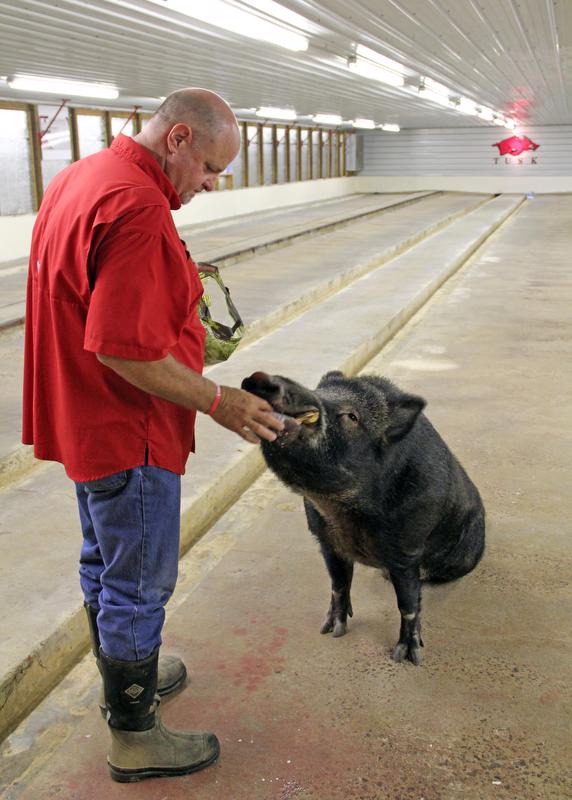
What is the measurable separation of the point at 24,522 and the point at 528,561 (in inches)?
90.6

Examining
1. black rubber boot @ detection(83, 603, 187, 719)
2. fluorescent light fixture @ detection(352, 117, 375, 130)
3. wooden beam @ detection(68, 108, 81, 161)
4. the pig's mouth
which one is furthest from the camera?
fluorescent light fixture @ detection(352, 117, 375, 130)

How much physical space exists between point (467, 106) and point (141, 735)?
2106 centimetres

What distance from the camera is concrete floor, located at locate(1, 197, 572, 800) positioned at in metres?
2.22

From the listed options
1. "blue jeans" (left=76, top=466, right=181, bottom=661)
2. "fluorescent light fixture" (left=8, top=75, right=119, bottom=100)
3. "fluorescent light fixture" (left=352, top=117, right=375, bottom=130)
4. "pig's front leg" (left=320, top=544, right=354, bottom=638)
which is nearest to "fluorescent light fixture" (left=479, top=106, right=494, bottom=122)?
"fluorescent light fixture" (left=352, top=117, right=375, bottom=130)

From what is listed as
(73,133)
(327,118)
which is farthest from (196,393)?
(327,118)

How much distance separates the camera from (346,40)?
9016 mm

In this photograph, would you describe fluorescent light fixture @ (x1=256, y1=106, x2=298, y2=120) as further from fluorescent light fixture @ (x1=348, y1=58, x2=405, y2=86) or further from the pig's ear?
the pig's ear

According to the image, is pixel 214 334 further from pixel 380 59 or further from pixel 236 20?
pixel 380 59

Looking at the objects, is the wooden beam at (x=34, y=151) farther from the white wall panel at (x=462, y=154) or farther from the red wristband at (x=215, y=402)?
the white wall panel at (x=462, y=154)

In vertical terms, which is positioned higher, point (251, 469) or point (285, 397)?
point (285, 397)

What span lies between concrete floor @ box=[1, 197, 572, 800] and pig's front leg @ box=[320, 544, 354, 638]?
1.9 inches

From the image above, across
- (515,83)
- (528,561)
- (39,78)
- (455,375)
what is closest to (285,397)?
(528,561)

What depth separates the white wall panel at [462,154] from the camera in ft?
104

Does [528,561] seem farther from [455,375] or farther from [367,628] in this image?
[455,375]
